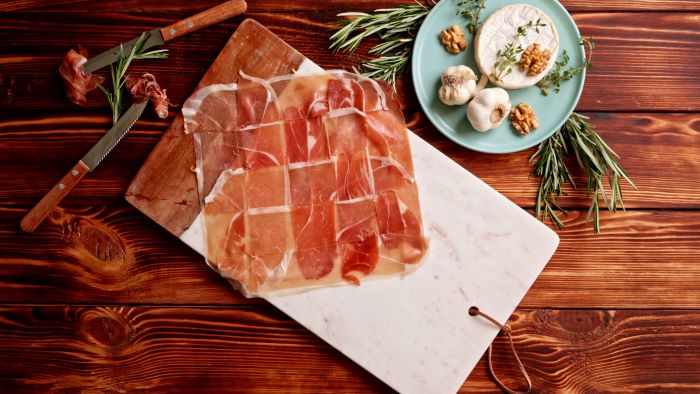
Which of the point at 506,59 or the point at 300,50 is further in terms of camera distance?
the point at 300,50

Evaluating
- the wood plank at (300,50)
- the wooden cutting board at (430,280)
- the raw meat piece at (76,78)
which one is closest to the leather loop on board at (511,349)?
the wooden cutting board at (430,280)

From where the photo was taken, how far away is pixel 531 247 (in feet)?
6.20

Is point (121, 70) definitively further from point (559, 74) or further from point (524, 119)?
point (559, 74)

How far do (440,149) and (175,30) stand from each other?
99 centimetres

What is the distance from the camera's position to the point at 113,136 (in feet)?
6.21

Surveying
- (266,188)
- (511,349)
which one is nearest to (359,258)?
(266,188)

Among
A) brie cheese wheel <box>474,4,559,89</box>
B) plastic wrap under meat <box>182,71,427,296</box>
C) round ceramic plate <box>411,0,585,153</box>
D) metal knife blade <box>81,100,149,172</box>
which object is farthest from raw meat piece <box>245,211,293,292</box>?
brie cheese wheel <box>474,4,559,89</box>

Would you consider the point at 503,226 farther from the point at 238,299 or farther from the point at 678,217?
the point at 238,299

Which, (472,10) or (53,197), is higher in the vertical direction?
(472,10)

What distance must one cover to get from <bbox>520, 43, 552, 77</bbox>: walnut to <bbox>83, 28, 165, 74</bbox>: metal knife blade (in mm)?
1212

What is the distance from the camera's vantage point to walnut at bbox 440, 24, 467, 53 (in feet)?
6.15

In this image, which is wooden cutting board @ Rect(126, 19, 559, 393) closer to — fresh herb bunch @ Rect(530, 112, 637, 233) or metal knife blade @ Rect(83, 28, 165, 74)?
fresh herb bunch @ Rect(530, 112, 637, 233)

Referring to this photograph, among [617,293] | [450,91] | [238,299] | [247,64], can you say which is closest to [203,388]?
[238,299]

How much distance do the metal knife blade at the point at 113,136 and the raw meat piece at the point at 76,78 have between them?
0.16 metres
